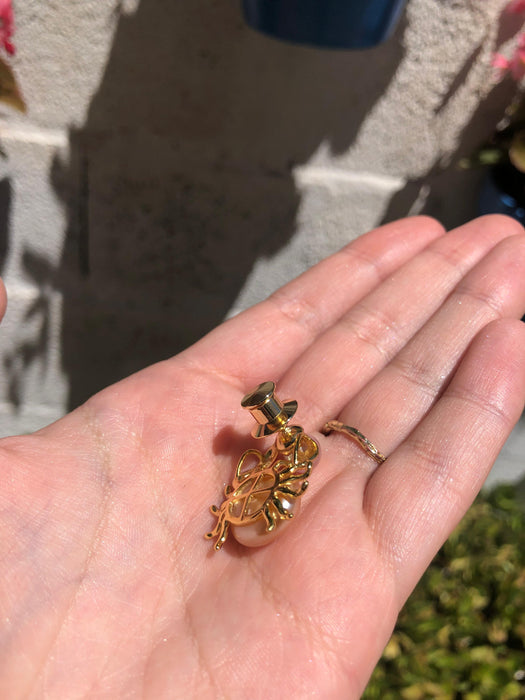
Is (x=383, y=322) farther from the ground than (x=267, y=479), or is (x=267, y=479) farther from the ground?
(x=383, y=322)

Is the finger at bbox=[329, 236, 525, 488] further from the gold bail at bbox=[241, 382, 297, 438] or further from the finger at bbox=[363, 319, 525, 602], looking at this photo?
the gold bail at bbox=[241, 382, 297, 438]

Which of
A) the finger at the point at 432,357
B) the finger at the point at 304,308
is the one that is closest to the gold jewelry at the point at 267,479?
the finger at the point at 432,357

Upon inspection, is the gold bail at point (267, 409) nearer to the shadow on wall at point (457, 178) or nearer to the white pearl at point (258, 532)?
the white pearl at point (258, 532)

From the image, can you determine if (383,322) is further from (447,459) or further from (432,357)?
(447,459)

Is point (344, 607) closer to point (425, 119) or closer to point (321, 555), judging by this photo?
point (321, 555)

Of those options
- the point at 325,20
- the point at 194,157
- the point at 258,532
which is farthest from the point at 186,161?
the point at 258,532

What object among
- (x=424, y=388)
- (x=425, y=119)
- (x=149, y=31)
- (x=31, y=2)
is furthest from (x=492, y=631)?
(x=31, y=2)

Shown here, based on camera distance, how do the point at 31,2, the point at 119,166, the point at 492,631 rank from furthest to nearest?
the point at 492,631 → the point at 119,166 → the point at 31,2

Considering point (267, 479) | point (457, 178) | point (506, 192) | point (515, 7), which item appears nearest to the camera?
point (267, 479)
